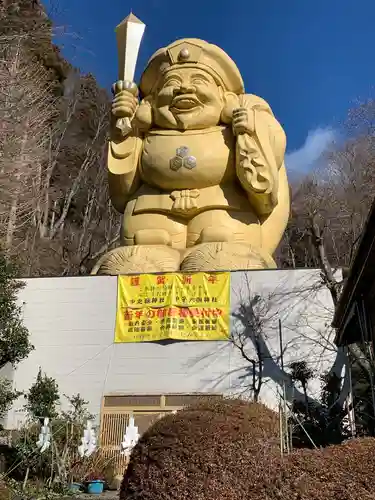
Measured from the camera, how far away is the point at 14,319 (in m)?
9.65

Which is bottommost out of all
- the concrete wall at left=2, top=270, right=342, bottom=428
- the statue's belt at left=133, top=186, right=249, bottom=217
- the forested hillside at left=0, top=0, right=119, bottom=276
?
the concrete wall at left=2, top=270, right=342, bottom=428

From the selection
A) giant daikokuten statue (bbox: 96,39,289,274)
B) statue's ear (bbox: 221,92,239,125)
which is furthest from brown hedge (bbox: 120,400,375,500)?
statue's ear (bbox: 221,92,239,125)

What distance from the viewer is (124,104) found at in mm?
10945

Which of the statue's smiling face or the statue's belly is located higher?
the statue's smiling face

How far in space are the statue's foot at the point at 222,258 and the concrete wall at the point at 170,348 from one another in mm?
218

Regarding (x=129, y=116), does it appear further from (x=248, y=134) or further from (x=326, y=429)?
(x=326, y=429)

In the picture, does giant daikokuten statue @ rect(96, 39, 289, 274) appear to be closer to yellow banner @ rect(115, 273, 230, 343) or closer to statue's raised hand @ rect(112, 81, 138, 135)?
statue's raised hand @ rect(112, 81, 138, 135)

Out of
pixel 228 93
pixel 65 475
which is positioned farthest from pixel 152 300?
pixel 228 93

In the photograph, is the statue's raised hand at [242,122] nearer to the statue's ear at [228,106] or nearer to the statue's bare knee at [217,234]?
the statue's ear at [228,106]

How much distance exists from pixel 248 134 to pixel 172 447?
7.26m

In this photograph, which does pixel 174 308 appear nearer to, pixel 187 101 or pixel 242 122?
pixel 242 122

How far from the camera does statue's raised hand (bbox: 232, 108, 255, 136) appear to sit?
10219mm

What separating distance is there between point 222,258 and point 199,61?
12.9ft

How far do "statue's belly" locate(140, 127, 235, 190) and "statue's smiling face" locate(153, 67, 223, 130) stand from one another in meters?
0.22
